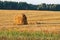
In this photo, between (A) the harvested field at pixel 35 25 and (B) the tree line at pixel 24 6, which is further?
(B) the tree line at pixel 24 6

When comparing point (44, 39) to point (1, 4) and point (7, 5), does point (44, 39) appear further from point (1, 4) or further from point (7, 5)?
point (7, 5)

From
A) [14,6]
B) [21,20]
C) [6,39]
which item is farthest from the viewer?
[14,6]

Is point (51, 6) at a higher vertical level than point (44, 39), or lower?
lower

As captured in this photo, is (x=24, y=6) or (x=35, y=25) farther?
(x=24, y=6)

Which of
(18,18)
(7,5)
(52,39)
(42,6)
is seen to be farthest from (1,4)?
(52,39)

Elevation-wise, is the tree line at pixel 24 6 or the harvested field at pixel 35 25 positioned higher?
the harvested field at pixel 35 25

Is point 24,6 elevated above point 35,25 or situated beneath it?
situated beneath

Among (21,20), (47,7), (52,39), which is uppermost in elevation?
(52,39)

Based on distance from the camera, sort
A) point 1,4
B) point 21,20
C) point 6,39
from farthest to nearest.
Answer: point 1,4
point 21,20
point 6,39

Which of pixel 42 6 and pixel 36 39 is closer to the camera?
pixel 36 39

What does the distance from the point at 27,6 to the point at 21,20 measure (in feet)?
154

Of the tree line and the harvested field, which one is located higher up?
the harvested field

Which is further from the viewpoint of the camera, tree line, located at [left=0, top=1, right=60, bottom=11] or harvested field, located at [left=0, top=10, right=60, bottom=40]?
tree line, located at [left=0, top=1, right=60, bottom=11]

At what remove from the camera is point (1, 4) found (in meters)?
66.2
